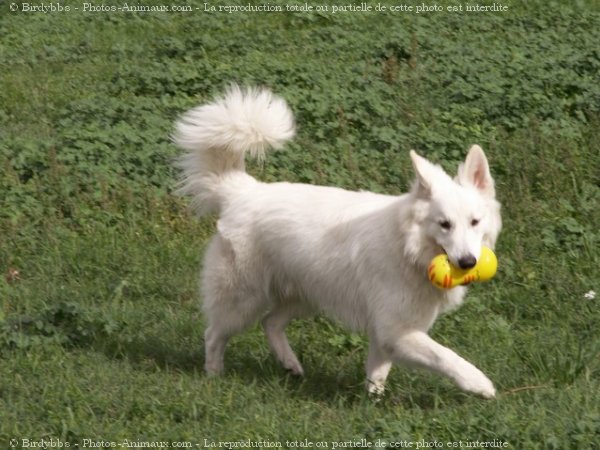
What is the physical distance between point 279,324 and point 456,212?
160cm

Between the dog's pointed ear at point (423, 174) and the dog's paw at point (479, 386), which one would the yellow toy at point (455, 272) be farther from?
the dog's paw at point (479, 386)

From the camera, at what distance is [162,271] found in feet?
26.6

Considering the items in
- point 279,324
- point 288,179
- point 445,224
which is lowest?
point 279,324

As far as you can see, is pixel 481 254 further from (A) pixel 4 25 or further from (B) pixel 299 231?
(A) pixel 4 25

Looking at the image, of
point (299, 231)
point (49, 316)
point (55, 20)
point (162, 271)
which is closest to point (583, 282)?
point (299, 231)

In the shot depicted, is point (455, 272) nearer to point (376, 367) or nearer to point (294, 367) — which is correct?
point (376, 367)

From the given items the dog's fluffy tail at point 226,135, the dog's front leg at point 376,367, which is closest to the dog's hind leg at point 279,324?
the dog's front leg at point 376,367

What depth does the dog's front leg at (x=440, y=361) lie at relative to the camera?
19.0 ft

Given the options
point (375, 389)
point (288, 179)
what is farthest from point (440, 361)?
point (288, 179)

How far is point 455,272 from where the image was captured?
231 inches

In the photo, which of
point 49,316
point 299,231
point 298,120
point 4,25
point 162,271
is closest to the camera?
point 299,231

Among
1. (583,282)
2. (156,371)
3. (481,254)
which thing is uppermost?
(481,254)

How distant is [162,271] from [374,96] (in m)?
3.48

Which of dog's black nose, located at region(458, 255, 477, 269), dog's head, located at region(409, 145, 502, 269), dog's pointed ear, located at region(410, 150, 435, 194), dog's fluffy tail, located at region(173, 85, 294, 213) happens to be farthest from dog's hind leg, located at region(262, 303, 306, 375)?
dog's black nose, located at region(458, 255, 477, 269)
